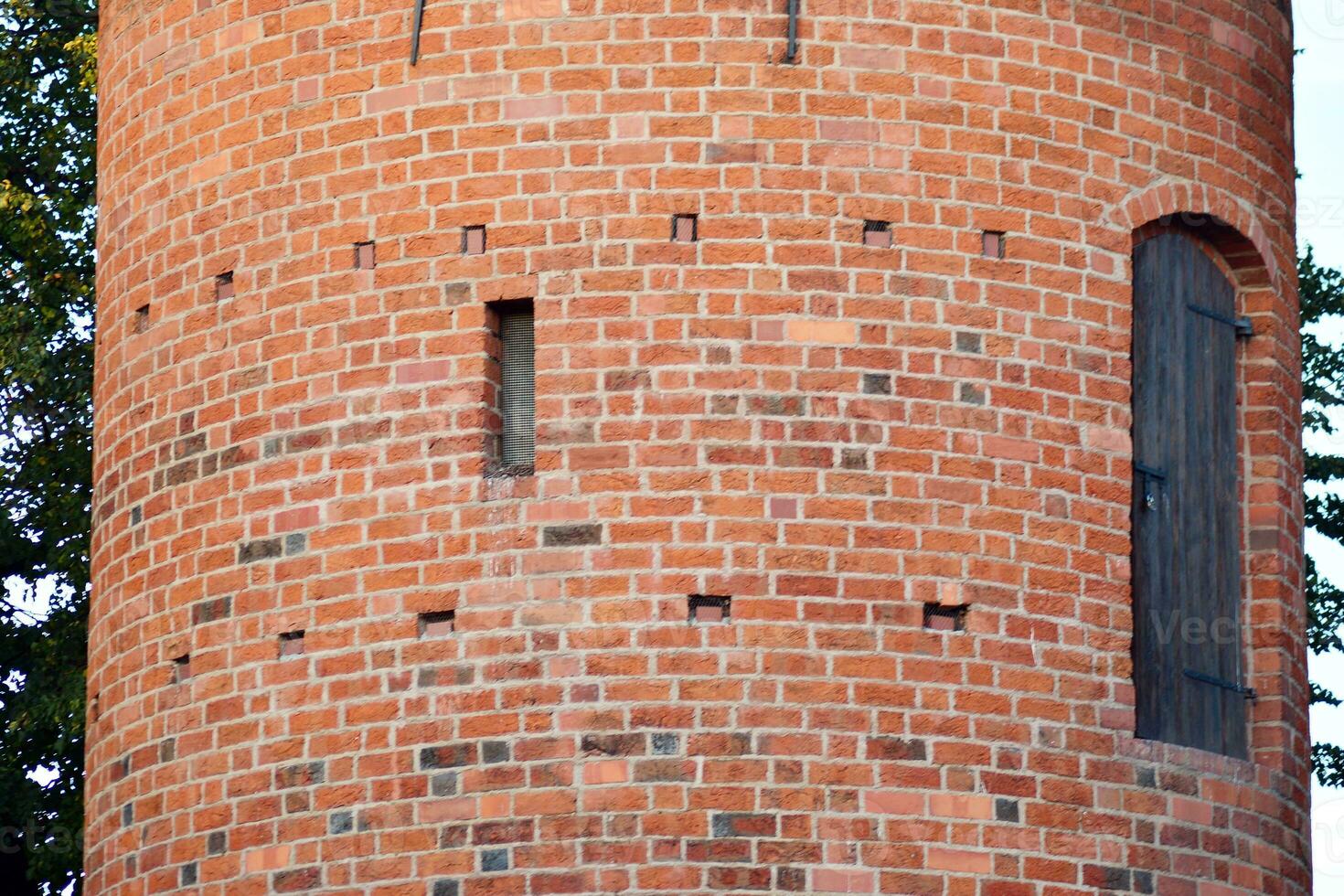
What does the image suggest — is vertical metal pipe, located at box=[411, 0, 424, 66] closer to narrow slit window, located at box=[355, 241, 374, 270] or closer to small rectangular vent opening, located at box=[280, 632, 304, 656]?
narrow slit window, located at box=[355, 241, 374, 270]

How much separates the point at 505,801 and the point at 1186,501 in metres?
3.72

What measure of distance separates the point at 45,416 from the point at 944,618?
420 inches

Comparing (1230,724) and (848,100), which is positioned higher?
(848,100)

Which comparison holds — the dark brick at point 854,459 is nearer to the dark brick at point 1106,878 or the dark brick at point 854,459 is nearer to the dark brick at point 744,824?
the dark brick at point 744,824

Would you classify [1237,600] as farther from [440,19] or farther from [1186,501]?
[440,19]

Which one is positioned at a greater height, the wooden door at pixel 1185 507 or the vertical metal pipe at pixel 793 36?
the vertical metal pipe at pixel 793 36

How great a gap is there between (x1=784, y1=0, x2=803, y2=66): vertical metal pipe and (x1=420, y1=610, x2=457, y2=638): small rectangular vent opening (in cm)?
287

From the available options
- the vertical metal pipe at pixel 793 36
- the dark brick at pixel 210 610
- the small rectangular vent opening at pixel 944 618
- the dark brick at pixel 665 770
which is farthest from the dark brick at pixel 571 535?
the vertical metal pipe at pixel 793 36

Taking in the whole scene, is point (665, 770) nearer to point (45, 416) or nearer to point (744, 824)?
point (744, 824)

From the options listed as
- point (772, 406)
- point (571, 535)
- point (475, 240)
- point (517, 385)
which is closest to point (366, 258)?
point (475, 240)

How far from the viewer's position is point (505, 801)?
43.0 feet

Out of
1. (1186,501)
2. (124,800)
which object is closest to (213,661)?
(124,800)

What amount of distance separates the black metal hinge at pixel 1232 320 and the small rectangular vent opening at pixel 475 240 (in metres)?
3.56

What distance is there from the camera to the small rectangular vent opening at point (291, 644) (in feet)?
44.8
